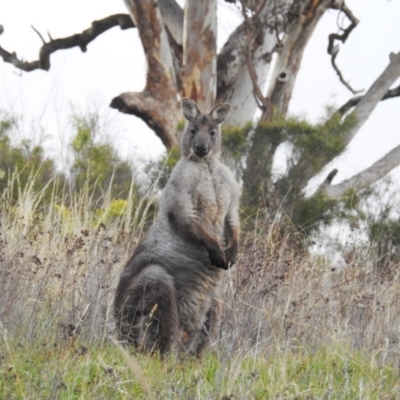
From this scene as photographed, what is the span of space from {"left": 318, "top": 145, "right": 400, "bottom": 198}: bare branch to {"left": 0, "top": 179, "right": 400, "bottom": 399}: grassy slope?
6.74 m

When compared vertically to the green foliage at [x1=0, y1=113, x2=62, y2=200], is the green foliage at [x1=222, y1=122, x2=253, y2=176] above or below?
above

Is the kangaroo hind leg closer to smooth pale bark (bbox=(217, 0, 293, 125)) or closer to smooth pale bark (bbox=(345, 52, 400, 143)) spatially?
smooth pale bark (bbox=(217, 0, 293, 125))

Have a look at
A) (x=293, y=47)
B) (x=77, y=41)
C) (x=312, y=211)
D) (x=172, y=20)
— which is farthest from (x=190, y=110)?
(x=77, y=41)

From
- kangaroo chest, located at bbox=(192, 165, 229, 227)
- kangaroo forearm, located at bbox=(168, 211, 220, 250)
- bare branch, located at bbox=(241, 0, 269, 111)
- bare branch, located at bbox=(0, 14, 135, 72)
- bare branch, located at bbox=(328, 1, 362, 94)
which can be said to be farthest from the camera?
bare branch, located at bbox=(0, 14, 135, 72)

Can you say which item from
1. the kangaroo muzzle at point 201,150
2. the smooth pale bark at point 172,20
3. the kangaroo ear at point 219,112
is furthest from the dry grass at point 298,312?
the smooth pale bark at point 172,20

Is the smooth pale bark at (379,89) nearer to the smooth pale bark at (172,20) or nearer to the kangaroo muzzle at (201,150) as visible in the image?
the smooth pale bark at (172,20)

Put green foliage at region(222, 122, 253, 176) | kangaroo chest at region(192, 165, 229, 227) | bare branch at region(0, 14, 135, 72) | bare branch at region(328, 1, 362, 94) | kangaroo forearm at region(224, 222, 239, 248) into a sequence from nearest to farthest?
kangaroo chest at region(192, 165, 229, 227), kangaroo forearm at region(224, 222, 239, 248), green foliage at region(222, 122, 253, 176), bare branch at region(328, 1, 362, 94), bare branch at region(0, 14, 135, 72)

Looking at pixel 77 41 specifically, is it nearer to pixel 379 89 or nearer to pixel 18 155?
pixel 18 155

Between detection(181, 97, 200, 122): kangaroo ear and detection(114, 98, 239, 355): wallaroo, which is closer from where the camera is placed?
detection(114, 98, 239, 355): wallaroo

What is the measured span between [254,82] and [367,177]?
2.66 m

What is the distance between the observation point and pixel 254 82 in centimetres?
1589

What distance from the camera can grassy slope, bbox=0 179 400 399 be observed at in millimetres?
4555

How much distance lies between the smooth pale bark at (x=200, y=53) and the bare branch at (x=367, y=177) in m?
2.42

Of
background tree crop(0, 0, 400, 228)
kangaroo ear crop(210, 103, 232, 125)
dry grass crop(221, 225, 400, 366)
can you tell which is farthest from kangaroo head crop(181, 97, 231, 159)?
background tree crop(0, 0, 400, 228)
